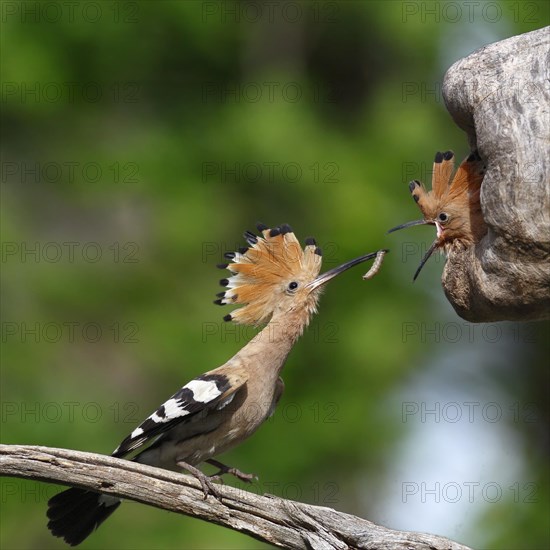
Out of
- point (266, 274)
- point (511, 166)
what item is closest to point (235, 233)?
point (266, 274)

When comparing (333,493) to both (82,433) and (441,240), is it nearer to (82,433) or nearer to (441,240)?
(82,433)

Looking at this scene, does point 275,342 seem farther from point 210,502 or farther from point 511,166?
point 511,166

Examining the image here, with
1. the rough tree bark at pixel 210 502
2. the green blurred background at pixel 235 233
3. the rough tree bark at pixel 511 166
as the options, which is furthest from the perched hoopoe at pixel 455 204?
the green blurred background at pixel 235 233

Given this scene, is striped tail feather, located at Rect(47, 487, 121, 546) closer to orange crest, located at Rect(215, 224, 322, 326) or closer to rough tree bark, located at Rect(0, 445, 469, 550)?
rough tree bark, located at Rect(0, 445, 469, 550)

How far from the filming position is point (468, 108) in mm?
3639

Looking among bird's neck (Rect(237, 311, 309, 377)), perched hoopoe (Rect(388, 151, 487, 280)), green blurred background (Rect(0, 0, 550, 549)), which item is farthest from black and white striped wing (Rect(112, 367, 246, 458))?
green blurred background (Rect(0, 0, 550, 549))

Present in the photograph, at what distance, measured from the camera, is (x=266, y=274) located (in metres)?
4.54

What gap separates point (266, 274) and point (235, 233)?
10.6 feet

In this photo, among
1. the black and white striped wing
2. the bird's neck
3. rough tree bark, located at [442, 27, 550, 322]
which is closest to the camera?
rough tree bark, located at [442, 27, 550, 322]

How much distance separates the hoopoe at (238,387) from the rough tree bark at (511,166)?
34.1 inches

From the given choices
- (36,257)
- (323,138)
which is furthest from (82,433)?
(323,138)

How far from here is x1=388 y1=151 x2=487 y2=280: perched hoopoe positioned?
3.92m

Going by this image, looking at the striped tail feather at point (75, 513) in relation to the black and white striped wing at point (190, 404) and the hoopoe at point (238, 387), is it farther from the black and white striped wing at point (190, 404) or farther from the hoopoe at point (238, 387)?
the black and white striped wing at point (190, 404)

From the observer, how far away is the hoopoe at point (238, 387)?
427cm
